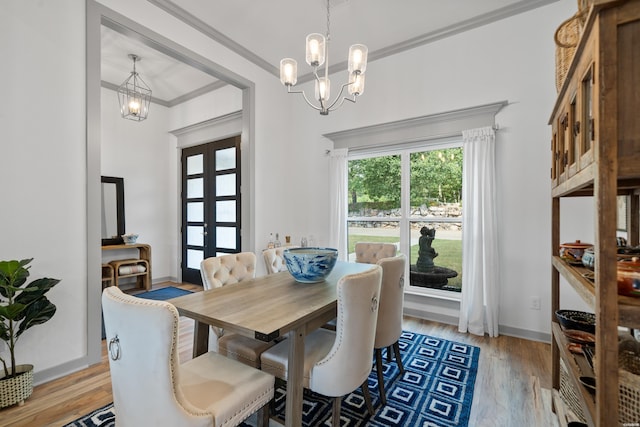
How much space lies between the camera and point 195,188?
5.32 m

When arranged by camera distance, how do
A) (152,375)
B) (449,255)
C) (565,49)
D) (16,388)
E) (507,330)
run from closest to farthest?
(152,375) < (565,49) < (16,388) < (507,330) < (449,255)

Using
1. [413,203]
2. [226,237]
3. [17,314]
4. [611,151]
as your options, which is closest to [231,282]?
[17,314]

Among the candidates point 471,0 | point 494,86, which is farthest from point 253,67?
point 494,86

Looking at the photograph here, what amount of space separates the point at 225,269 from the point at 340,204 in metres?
2.09

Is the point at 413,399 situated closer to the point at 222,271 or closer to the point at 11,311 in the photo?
the point at 222,271

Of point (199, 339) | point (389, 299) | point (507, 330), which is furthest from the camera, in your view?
point (507, 330)

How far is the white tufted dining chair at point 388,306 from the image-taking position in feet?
6.35

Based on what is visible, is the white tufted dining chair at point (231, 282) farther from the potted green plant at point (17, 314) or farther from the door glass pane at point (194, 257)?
the door glass pane at point (194, 257)

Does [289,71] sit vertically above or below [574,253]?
above

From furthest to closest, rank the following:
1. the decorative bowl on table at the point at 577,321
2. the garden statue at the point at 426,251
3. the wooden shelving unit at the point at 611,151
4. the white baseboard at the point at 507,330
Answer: the garden statue at the point at 426,251
the white baseboard at the point at 507,330
the decorative bowl on table at the point at 577,321
the wooden shelving unit at the point at 611,151

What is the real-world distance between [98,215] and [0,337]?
3.26 ft

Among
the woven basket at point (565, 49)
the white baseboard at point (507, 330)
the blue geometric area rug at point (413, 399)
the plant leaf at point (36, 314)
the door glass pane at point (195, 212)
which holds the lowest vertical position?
the blue geometric area rug at point (413, 399)

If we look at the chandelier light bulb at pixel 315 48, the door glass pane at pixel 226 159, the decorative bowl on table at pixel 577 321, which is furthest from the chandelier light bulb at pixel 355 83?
the door glass pane at pixel 226 159

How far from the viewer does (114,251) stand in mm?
4738
